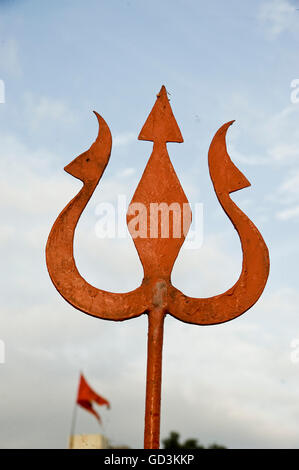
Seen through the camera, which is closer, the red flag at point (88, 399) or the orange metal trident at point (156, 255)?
the orange metal trident at point (156, 255)

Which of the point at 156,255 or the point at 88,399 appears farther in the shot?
the point at 88,399

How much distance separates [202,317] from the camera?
11.9ft

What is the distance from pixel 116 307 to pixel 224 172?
1137mm

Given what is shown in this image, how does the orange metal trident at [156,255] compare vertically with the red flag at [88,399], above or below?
below

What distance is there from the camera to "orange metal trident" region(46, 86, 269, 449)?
3.59 metres

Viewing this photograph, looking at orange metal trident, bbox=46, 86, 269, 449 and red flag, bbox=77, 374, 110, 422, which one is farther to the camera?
red flag, bbox=77, 374, 110, 422

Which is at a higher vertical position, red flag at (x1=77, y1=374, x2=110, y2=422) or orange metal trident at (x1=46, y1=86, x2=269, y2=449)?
red flag at (x1=77, y1=374, x2=110, y2=422)

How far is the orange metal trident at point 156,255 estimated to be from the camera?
3590 mm

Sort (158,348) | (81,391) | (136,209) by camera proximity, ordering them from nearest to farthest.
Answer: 1. (158,348)
2. (136,209)
3. (81,391)

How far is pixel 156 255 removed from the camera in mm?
3770

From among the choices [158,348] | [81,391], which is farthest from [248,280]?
[81,391]
